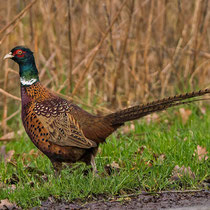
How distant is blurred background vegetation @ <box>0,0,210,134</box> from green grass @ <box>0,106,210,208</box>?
1.72m

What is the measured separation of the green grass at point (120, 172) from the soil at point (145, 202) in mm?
76

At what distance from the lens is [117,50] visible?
7.30 m

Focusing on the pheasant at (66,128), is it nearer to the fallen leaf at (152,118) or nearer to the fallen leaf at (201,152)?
the fallen leaf at (201,152)

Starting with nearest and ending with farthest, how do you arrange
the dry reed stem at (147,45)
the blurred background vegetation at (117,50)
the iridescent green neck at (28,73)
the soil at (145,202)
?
the soil at (145,202) < the iridescent green neck at (28,73) < the dry reed stem at (147,45) < the blurred background vegetation at (117,50)

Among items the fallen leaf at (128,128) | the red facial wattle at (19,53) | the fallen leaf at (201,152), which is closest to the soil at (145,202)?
the fallen leaf at (201,152)

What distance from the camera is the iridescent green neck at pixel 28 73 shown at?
447cm

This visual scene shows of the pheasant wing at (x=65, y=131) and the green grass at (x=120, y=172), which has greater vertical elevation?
the pheasant wing at (x=65, y=131)

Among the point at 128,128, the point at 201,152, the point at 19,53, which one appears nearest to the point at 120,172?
the point at 201,152

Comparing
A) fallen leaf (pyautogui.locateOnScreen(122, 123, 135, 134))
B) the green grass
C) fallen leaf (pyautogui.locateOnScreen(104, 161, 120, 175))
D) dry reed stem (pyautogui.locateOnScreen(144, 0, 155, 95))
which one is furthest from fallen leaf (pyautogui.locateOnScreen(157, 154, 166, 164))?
dry reed stem (pyautogui.locateOnScreen(144, 0, 155, 95))

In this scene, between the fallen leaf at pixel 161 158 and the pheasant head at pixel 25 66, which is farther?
→ the pheasant head at pixel 25 66

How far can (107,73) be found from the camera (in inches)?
295

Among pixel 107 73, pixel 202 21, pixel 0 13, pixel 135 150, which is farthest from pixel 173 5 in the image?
pixel 135 150

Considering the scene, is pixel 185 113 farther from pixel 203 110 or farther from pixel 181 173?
pixel 181 173

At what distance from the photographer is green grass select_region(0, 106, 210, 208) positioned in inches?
143
